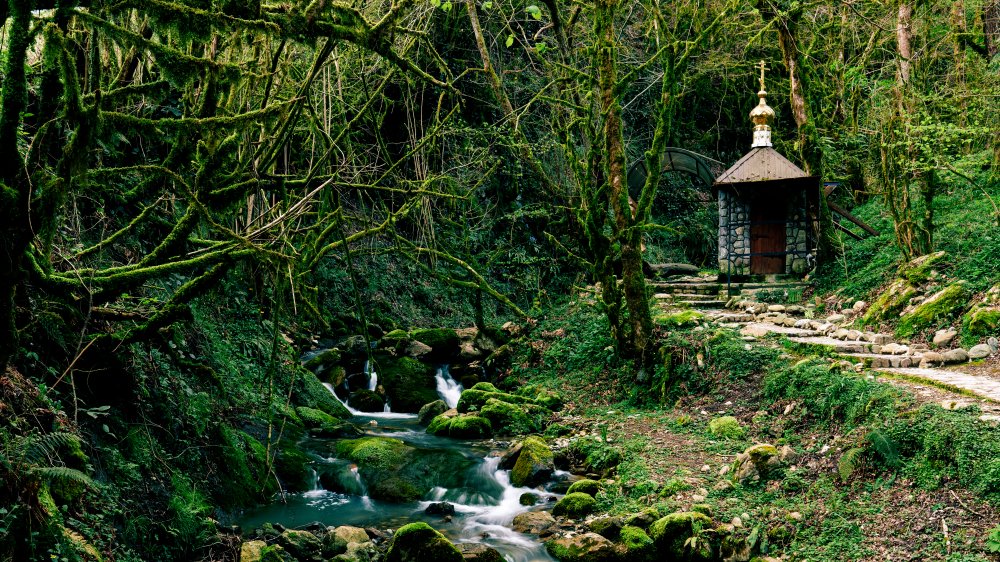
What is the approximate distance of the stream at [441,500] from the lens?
712cm

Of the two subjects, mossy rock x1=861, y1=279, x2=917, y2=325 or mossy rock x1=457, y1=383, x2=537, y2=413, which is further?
mossy rock x1=457, y1=383, x2=537, y2=413

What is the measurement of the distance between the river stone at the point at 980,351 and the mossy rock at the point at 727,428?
110 inches

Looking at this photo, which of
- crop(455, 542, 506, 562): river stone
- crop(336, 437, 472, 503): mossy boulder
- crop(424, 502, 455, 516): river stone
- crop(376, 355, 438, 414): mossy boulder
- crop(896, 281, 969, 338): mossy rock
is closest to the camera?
crop(455, 542, 506, 562): river stone

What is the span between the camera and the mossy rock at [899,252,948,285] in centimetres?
1084

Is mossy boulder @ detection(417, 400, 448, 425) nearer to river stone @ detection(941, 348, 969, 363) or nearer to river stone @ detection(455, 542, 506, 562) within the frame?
river stone @ detection(455, 542, 506, 562)

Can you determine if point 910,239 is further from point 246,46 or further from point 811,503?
point 246,46

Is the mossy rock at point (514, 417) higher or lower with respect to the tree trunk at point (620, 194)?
lower

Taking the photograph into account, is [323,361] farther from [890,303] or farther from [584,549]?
[890,303]

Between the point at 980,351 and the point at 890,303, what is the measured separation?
2659 millimetres

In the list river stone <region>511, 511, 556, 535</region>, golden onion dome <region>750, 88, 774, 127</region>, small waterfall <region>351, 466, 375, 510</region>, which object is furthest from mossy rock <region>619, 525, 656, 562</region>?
golden onion dome <region>750, 88, 774, 127</region>

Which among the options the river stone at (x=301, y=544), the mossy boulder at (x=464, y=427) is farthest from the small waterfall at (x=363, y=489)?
the mossy boulder at (x=464, y=427)

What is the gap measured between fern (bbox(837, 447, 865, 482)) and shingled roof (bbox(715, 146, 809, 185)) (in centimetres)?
950

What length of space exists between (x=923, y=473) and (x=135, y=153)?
9021 mm

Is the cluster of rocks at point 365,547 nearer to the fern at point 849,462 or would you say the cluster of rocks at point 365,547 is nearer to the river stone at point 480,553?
the river stone at point 480,553
